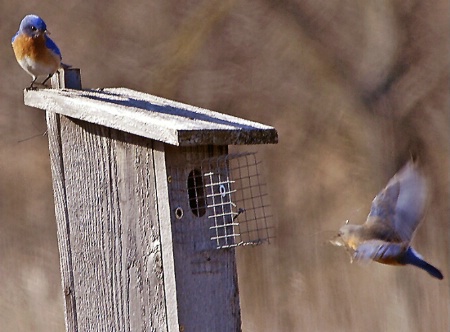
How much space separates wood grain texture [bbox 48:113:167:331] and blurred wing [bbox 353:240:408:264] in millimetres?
943

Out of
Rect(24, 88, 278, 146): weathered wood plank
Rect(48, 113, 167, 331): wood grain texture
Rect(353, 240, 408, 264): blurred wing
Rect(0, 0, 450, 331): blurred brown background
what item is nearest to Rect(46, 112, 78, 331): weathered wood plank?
Rect(48, 113, 167, 331): wood grain texture

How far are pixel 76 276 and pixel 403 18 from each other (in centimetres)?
278

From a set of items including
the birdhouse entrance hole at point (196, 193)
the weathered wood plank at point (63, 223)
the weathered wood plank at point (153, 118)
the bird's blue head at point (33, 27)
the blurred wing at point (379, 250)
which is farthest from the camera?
the bird's blue head at point (33, 27)

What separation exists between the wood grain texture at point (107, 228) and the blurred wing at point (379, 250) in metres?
0.94

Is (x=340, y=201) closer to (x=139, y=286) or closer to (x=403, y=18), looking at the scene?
(x=403, y=18)

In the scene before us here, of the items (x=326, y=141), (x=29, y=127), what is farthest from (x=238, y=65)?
(x=29, y=127)

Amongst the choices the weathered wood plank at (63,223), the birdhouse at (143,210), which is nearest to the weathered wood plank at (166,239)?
the birdhouse at (143,210)

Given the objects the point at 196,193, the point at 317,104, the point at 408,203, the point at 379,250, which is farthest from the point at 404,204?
the point at 317,104

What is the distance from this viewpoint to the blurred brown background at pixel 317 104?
18.5ft

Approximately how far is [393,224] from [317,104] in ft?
5.71

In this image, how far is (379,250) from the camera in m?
4.02

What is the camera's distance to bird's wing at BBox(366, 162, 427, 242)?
4.08 meters

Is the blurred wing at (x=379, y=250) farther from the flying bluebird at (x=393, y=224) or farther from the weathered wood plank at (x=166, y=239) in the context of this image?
the weathered wood plank at (x=166, y=239)

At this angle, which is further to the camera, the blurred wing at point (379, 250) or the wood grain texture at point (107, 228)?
the blurred wing at point (379, 250)
